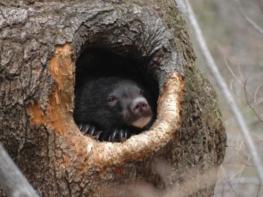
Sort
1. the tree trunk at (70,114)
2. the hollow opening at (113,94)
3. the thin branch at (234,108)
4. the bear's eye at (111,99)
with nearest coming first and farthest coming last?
1. the tree trunk at (70,114)
2. the thin branch at (234,108)
3. the hollow opening at (113,94)
4. the bear's eye at (111,99)

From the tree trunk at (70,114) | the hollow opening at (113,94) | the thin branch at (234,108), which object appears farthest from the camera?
the hollow opening at (113,94)

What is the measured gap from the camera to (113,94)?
4832mm

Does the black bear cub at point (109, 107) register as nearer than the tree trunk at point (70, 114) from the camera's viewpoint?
No

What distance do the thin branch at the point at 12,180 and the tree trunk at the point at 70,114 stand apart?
3.56 feet

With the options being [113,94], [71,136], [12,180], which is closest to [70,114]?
[71,136]

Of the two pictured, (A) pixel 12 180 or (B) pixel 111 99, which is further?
(B) pixel 111 99

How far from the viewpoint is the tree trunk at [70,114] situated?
376 cm

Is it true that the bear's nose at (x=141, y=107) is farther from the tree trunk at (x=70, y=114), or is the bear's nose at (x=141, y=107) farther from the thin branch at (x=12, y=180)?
the thin branch at (x=12, y=180)

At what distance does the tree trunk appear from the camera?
3.76 m

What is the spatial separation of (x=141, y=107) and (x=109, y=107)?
0.55 meters

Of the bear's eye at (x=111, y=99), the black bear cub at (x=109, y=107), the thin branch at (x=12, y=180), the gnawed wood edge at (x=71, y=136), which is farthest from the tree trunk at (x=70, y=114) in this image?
the thin branch at (x=12, y=180)

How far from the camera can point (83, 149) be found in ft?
12.4

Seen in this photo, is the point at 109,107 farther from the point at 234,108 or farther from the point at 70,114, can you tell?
the point at 70,114

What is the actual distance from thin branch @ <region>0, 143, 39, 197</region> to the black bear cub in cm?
175
